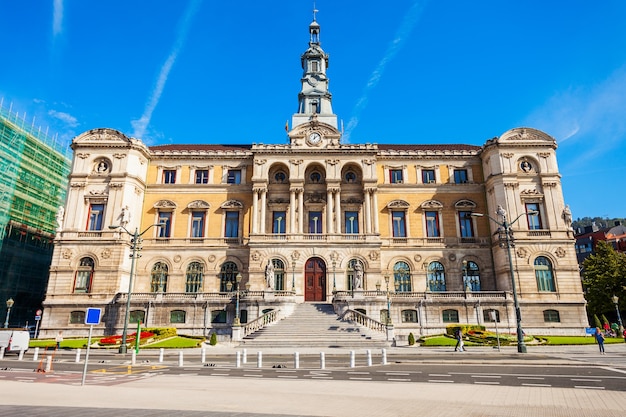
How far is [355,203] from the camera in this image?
47.3 m

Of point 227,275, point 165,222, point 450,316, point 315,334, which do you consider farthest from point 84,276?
point 450,316

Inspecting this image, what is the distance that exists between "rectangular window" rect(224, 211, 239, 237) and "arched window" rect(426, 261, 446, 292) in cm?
2231

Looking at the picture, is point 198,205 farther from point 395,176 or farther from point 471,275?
point 471,275

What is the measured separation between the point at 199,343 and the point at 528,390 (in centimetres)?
2536

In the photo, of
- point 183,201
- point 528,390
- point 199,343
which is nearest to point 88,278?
Answer: point 183,201

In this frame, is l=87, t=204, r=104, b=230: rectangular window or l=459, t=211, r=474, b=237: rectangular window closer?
l=87, t=204, r=104, b=230: rectangular window

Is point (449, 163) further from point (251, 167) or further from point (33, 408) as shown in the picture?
point (33, 408)

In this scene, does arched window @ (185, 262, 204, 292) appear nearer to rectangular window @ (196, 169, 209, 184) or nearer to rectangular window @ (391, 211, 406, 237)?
rectangular window @ (196, 169, 209, 184)

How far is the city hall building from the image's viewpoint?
1574 inches

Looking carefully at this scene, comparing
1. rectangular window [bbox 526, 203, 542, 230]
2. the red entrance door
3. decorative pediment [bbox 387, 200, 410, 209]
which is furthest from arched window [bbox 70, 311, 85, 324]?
rectangular window [bbox 526, 203, 542, 230]

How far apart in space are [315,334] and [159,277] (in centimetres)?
2100

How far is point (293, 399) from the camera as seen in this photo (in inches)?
451

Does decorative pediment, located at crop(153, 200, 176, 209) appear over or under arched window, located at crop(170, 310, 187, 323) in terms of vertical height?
over

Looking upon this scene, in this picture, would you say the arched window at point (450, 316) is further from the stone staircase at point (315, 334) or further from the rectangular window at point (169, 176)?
the rectangular window at point (169, 176)
